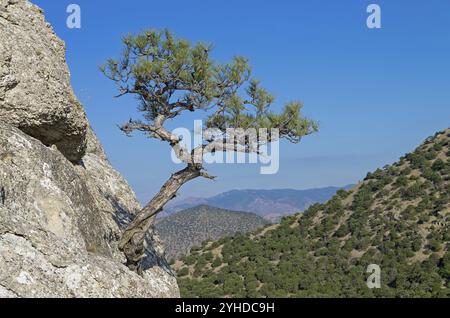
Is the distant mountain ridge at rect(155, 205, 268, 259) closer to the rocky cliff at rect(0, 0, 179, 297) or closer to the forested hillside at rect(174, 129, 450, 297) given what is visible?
the forested hillside at rect(174, 129, 450, 297)

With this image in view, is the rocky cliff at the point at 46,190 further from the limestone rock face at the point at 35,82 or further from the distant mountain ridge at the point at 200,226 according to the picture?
the distant mountain ridge at the point at 200,226

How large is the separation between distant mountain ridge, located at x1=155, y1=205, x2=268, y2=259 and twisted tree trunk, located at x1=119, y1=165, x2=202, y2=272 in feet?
358

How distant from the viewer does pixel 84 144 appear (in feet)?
50.7

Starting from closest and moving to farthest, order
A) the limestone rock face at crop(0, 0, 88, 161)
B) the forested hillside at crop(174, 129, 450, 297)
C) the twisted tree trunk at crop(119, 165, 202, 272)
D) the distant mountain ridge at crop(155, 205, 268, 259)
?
the limestone rock face at crop(0, 0, 88, 161) < the twisted tree trunk at crop(119, 165, 202, 272) < the forested hillside at crop(174, 129, 450, 297) < the distant mountain ridge at crop(155, 205, 268, 259)

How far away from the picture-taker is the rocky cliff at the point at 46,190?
781 centimetres

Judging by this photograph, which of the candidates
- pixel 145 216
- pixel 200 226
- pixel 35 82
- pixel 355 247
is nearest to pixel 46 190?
pixel 35 82

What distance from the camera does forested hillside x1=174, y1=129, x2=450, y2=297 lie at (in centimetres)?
5272

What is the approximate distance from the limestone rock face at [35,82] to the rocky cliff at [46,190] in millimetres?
25

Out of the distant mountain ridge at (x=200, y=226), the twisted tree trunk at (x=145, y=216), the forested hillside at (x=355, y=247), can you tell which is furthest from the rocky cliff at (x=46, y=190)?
the distant mountain ridge at (x=200, y=226)

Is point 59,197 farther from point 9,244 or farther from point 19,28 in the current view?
point 19,28

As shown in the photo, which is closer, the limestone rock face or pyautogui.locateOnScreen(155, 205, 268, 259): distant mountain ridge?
the limestone rock face

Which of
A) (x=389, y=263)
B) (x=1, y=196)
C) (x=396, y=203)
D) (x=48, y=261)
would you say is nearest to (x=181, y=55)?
(x=1, y=196)

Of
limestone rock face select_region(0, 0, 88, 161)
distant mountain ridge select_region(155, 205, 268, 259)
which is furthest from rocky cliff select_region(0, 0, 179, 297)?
distant mountain ridge select_region(155, 205, 268, 259)
